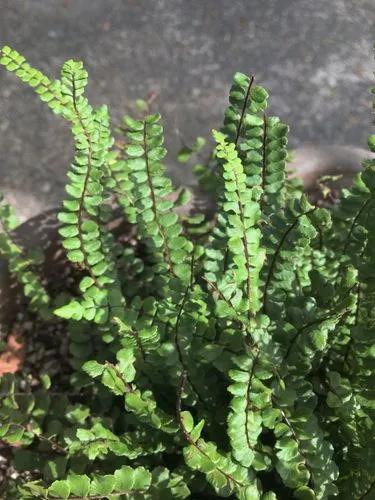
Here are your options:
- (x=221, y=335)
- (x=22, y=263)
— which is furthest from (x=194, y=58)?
(x=221, y=335)

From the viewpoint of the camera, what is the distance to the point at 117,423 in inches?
77.0

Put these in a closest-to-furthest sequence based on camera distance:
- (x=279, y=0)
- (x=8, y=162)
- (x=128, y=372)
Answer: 1. (x=128, y=372)
2. (x=8, y=162)
3. (x=279, y=0)

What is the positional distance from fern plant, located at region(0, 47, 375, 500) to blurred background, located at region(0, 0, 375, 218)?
1.15 meters

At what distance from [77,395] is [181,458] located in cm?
44

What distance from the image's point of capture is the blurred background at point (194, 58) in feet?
9.88

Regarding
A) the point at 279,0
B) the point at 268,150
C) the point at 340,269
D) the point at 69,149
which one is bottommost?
the point at 340,269

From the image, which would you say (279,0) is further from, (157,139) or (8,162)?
(157,139)

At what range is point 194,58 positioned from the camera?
3.21 meters

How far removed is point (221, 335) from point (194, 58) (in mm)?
1972

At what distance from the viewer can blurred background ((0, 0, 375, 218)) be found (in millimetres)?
3012

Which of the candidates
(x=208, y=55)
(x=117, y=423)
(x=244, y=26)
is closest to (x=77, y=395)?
(x=117, y=423)

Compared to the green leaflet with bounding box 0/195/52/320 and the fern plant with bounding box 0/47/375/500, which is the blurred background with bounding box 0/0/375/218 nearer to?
the green leaflet with bounding box 0/195/52/320

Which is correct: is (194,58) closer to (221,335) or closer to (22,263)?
(22,263)

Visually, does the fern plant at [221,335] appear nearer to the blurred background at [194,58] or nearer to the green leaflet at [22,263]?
the green leaflet at [22,263]
